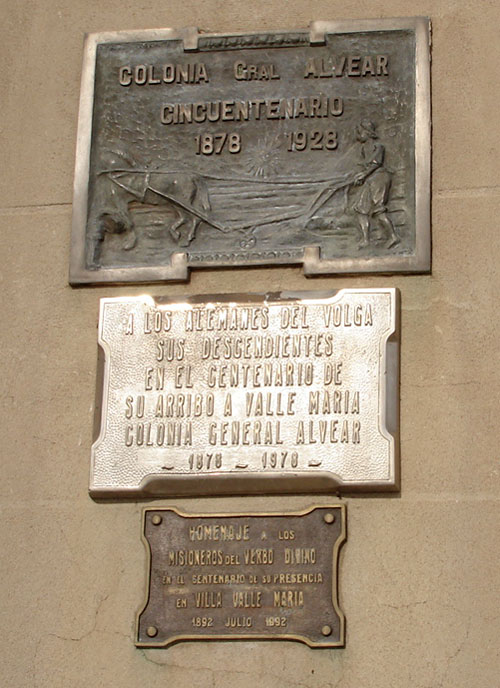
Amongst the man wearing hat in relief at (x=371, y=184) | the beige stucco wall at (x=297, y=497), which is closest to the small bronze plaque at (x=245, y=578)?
the beige stucco wall at (x=297, y=497)

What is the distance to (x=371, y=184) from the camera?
7691 millimetres

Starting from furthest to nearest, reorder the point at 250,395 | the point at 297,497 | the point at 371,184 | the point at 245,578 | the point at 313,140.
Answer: the point at 313,140 < the point at 371,184 < the point at 250,395 < the point at 297,497 < the point at 245,578

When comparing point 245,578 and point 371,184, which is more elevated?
point 371,184

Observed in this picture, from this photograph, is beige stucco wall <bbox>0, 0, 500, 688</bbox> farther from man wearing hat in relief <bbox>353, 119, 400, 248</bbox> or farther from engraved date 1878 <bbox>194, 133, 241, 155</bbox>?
engraved date 1878 <bbox>194, 133, 241, 155</bbox>

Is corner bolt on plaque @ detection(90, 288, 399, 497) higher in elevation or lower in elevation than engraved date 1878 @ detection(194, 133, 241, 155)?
lower

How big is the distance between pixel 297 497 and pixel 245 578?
0.47 m

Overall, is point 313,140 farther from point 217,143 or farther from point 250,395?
point 250,395

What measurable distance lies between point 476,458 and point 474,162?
160 cm

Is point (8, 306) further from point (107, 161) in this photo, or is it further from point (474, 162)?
point (474, 162)

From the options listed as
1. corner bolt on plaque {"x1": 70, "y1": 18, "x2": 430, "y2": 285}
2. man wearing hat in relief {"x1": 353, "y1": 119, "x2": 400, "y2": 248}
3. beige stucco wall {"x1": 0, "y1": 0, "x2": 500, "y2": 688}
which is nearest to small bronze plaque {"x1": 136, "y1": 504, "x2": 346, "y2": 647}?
beige stucco wall {"x1": 0, "y1": 0, "x2": 500, "y2": 688}

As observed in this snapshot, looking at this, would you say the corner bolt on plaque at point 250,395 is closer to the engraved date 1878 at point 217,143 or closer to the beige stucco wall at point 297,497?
the beige stucco wall at point 297,497

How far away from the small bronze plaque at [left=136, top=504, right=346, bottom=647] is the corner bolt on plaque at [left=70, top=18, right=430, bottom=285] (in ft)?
4.43

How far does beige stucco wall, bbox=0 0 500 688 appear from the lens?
6902mm

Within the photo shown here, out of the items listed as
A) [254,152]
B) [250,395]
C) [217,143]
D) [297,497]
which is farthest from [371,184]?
[297,497]
